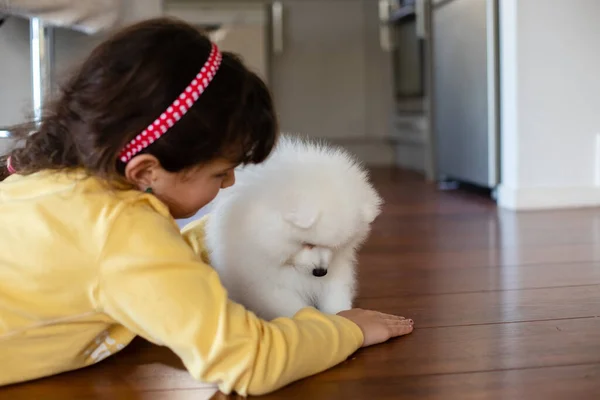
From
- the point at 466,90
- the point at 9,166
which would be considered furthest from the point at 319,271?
the point at 466,90

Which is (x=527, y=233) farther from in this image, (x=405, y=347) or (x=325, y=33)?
(x=325, y=33)

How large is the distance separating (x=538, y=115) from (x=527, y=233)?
518mm

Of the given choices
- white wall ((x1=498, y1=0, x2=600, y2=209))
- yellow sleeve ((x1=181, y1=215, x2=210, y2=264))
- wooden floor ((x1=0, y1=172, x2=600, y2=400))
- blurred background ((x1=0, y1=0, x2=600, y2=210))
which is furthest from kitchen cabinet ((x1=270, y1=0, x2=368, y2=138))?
yellow sleeve ((x1=181, y1=215, x2=210, y2=264))

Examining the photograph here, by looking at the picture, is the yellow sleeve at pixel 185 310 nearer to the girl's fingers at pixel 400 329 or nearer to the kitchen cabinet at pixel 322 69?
the girl's fingers at pixel 400 329

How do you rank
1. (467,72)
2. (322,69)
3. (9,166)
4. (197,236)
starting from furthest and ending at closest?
(322,69) → (467,72) → (197,236) → (9,166)

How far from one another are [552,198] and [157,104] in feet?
5.22

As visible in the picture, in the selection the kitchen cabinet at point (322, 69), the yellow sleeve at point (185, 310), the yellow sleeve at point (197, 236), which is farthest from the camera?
the kitchen cabinet at point (322, 69)

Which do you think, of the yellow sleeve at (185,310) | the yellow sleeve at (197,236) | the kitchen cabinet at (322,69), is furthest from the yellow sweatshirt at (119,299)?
the kitchen cabinet at (322,69)

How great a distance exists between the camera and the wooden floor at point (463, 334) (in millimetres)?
773

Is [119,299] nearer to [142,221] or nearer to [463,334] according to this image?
[142,221]

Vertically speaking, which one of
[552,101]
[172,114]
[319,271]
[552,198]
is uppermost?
[172,114]

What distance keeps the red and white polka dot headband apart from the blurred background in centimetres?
17

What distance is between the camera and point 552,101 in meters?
2.04

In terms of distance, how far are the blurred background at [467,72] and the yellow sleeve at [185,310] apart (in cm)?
27
